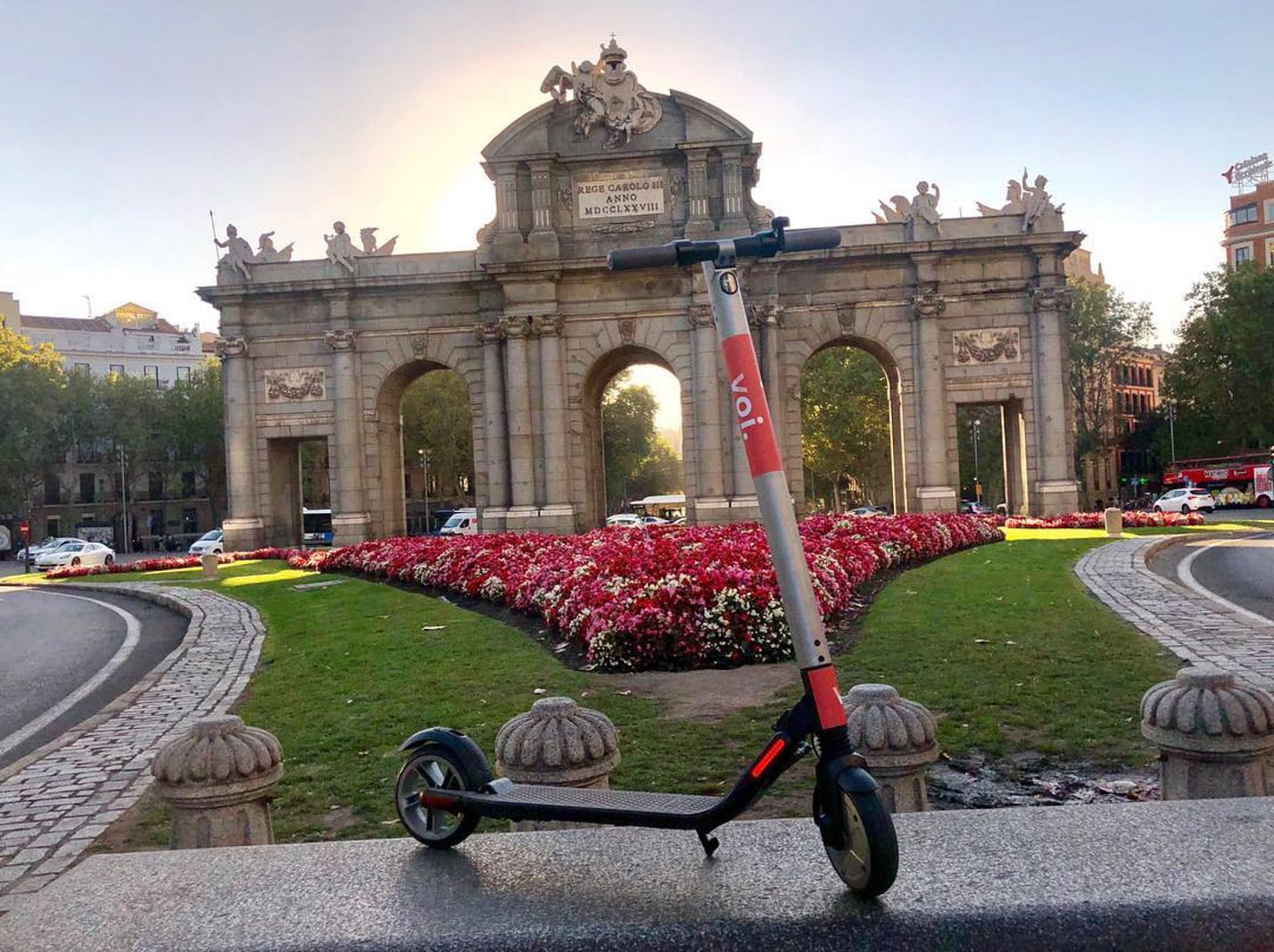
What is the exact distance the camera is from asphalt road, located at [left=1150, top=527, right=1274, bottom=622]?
16.4 metres

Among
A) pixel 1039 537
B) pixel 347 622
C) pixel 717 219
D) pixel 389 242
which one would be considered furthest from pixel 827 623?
pixel 389 242

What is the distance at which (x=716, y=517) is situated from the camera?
32969mm

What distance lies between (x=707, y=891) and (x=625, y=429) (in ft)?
270

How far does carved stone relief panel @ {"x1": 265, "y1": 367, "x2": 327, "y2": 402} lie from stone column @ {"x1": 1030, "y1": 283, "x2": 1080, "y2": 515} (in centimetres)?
2263

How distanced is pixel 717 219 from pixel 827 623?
21.7m

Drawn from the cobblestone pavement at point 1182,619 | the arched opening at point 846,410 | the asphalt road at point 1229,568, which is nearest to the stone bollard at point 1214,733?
the cobblestone pavement at point 1182,619

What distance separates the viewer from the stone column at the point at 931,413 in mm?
33969

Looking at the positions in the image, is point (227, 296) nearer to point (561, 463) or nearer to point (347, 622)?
point (561, 463)

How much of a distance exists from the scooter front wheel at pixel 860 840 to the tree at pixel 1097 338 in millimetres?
71107

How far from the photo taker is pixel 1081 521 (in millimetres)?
33156

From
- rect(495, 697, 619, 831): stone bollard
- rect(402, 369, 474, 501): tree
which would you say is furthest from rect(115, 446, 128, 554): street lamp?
rect(495, 697, 619, 831): stone bollard

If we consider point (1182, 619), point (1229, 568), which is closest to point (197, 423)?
point (1229, 568)

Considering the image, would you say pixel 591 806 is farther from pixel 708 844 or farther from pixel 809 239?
pixel 809 239

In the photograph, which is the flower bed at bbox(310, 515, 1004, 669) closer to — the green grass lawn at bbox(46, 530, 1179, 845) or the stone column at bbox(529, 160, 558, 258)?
the green grass lawn at bbox(46, 530, 1179, 845)
